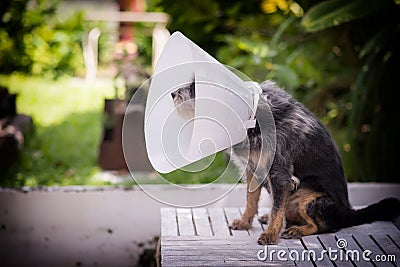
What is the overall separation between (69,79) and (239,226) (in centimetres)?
873

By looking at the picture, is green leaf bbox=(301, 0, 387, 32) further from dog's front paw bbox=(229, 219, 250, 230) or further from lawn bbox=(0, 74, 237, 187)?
dog's front paw bbox=(229, 219, 250, 230)

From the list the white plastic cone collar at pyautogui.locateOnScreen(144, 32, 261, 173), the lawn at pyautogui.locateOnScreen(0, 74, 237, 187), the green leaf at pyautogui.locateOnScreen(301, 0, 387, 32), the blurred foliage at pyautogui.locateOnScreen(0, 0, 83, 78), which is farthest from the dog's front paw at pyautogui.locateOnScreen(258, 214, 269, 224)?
the blurred foliage at pyautogui.locateOnScreen(0, 0, 83, 78)

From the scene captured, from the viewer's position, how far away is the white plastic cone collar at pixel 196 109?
10.5 ft

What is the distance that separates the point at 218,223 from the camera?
3.99 meters

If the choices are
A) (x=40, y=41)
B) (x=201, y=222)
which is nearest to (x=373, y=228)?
(x=201, y=222)

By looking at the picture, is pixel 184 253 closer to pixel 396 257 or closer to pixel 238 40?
pixel 396 257

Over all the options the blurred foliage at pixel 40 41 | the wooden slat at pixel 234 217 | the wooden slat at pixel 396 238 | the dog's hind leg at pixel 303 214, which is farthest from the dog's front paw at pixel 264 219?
the blurred foliage at pixel 40 41

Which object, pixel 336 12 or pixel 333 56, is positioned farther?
pixel 333 56

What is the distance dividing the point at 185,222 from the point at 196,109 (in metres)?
1.03

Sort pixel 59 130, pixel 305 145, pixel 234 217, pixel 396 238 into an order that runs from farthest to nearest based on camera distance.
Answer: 1. pixel 59 130
2. pixel 234 217
3. pixel 396 238
4. pixel 305 145

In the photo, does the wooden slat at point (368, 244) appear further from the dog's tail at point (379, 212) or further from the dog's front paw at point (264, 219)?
the dog's front paw at point (264, 219)

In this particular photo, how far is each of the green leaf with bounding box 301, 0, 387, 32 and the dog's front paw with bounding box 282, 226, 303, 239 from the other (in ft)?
6.73

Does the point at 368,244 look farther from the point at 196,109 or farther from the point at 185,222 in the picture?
the point at 196,109

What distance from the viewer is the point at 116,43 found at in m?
13.1
